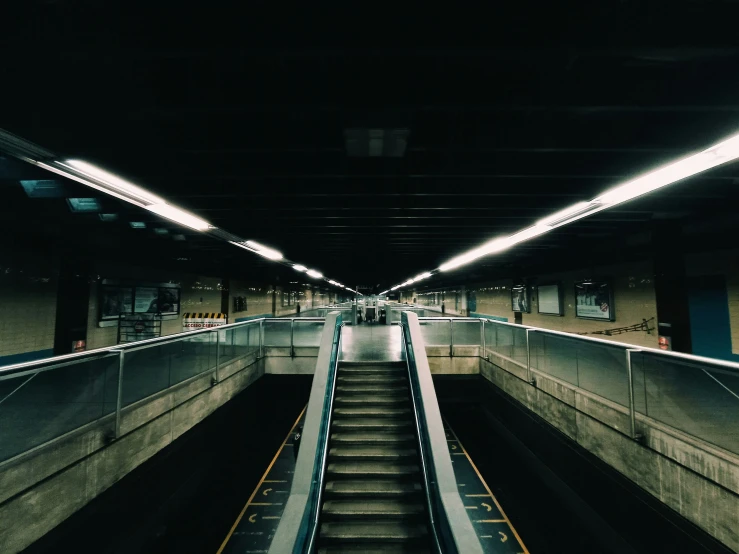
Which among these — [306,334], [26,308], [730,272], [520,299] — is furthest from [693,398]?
[520,299]

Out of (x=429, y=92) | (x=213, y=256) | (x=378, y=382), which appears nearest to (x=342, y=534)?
(x=378, y=382)

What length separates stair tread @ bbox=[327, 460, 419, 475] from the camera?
5.04 metres

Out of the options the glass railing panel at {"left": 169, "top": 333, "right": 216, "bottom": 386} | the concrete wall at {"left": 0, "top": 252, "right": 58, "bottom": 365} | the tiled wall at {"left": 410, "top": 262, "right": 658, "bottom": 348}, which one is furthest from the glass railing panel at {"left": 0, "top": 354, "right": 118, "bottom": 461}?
the tiled wall at {"left": 410, "top": 262, "right": 658, "bottom": 348}

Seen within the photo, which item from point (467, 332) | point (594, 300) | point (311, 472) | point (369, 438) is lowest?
point (369, 438)

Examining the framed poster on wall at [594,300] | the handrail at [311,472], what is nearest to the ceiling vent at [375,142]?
the handrail at [311,472]

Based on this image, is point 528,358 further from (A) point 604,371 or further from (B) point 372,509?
(B) point 372,509

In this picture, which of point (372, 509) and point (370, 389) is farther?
point (370, 389)

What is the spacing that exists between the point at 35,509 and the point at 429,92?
539 centimetres

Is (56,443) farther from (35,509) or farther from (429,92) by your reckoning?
(429,92)

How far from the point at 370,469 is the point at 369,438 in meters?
0.53

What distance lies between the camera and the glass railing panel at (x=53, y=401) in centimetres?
339

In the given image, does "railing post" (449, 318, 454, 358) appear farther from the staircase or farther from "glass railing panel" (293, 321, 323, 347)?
"glass railing panel" (293, 321, 323, 347)

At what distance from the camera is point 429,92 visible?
274cm

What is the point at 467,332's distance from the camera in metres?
9.54
